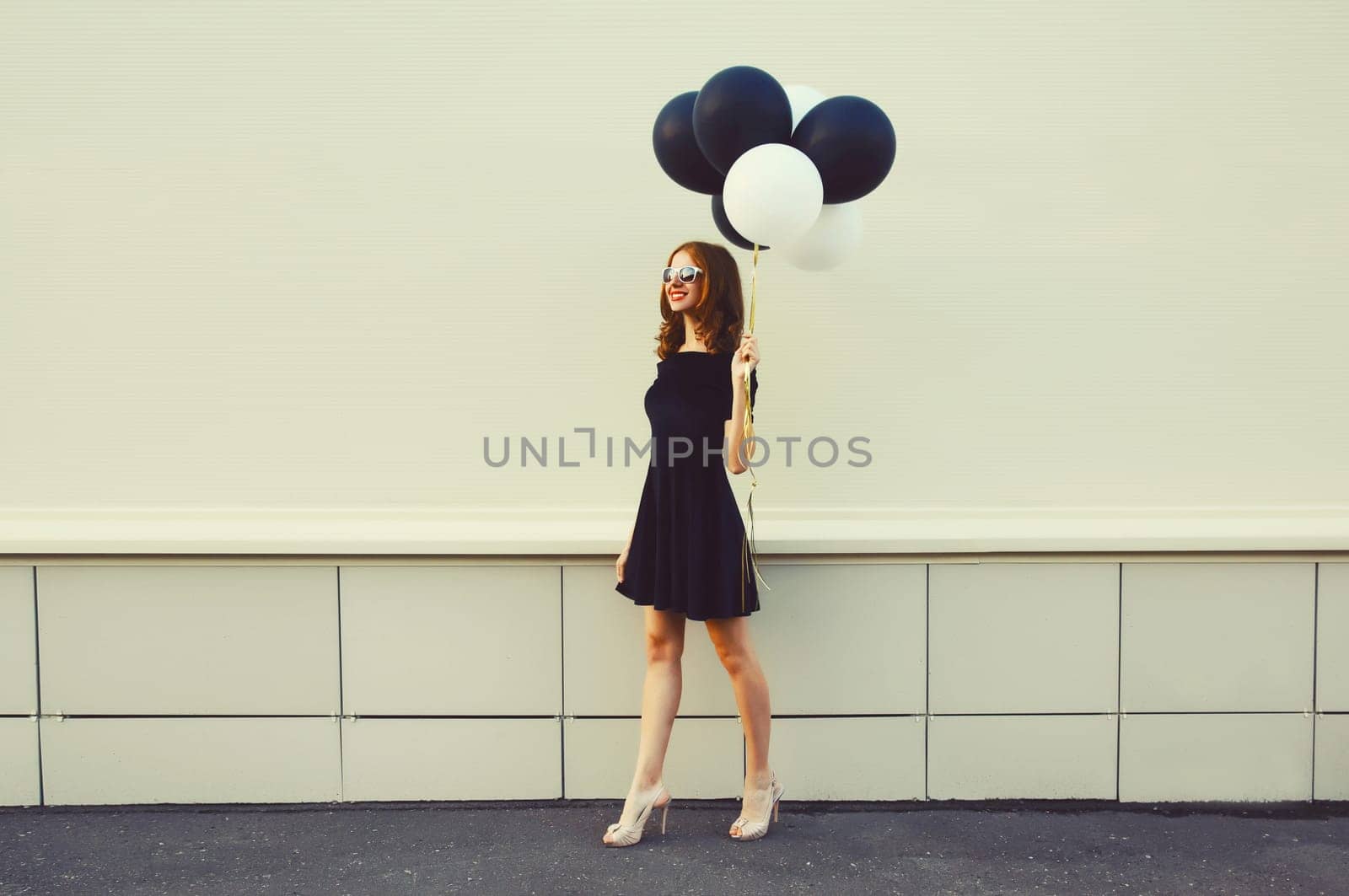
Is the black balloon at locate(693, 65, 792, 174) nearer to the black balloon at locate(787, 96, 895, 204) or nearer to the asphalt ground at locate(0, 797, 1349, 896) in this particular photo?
the black balloon at locate(787, 96, 895, 204)

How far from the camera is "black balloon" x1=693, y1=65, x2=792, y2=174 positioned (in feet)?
7.64

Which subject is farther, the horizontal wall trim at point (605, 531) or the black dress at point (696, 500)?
the horizontal wall trim at point (605, 531)

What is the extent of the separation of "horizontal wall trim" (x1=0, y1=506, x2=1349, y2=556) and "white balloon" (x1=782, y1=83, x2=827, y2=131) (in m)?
1.32

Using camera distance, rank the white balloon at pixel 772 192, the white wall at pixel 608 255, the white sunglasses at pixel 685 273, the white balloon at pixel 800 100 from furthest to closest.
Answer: the white wall at pixel 608 255, the white sunglasses at pixel 685 273, the white balloon at pixel 800 100, the white balloon at pixel 772 192

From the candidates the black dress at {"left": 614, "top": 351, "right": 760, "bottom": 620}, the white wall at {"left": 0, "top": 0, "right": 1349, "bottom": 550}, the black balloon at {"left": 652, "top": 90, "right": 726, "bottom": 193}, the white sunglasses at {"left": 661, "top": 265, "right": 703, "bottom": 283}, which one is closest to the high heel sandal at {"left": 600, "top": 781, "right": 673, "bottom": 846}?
the black dress at {"left": 614, "top": 351, "right": 760, "bottom": 620}

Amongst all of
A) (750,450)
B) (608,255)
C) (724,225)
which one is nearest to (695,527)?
→ (750,450)

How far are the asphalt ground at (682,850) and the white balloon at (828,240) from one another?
70.2 inches

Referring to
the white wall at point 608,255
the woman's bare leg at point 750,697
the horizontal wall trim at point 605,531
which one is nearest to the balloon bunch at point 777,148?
the white wall at point 608,255

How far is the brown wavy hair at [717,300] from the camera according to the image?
265 centimetres

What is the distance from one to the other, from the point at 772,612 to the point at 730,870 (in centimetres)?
81

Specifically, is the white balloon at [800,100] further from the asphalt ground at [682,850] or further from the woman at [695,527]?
the asphalt ground at [682,850]

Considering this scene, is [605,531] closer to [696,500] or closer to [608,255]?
[696,500]

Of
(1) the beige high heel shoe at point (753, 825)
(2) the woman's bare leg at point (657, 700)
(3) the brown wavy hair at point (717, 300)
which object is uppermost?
(3) the brown wavy hair at point (717, 300)

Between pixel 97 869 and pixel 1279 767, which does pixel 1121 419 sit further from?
pixel 97 869
